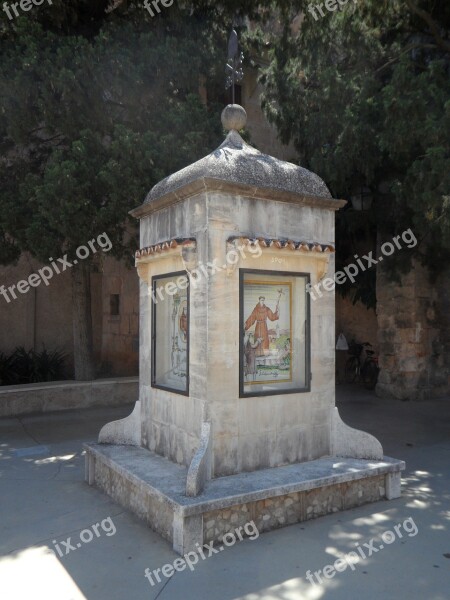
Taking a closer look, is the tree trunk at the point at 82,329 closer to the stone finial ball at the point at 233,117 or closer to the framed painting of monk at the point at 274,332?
the stone finial ball at the point at 233,117

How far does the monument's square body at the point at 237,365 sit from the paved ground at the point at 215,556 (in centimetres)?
22

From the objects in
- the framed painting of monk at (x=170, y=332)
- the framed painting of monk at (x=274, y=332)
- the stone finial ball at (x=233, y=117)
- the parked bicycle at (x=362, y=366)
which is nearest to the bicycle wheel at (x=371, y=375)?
the parked bicycle at (x=362, y=366)

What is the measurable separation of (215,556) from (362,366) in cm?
922

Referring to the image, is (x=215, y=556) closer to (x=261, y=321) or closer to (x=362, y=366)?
(x=261, y=321)

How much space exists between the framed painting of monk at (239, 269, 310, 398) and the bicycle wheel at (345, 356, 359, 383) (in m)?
8.07

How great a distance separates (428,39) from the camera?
9406 millimetres

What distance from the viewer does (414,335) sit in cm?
1081

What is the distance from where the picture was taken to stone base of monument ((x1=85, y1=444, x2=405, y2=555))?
3.92 meters

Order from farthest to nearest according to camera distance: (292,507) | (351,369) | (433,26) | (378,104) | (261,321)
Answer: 1. (351,369)
2. (433,26)
3. (378,104)
4. (261,321)
5. (292,507)

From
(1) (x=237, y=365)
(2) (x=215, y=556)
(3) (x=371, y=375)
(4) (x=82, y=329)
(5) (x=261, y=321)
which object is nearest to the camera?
(2) (x=215, y=556)

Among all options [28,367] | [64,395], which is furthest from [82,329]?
[28,367]

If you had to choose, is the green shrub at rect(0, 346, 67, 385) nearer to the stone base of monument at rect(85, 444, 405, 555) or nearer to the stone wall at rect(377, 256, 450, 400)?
the stone base of monument at rect(85, 444, 405, 555)

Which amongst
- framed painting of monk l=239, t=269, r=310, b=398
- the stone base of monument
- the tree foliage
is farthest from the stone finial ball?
the stone base of monument

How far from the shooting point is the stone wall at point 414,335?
10.8 m
